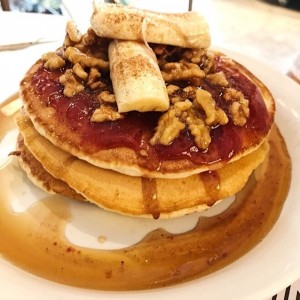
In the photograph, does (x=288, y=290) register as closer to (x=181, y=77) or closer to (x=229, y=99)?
(x=229, y=99)

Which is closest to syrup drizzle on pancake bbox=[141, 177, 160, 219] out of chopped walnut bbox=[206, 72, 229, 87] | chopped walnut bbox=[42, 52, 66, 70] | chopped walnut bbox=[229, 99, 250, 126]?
chopped walnut bbox=[229, 99, 250, 126]

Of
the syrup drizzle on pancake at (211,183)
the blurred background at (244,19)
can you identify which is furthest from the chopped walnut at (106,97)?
the blurred background at (244,19)

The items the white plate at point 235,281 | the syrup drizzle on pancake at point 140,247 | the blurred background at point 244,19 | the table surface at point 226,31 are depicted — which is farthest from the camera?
the blurred background at point 244,19

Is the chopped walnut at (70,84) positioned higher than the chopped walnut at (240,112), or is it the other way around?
the chopped walnut at (70,84)

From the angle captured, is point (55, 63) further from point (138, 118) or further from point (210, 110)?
point (210, 110)

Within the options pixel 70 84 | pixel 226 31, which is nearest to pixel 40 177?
pixel 70 84

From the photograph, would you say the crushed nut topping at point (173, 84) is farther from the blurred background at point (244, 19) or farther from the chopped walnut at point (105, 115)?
the blurred background at point (244, 19)
